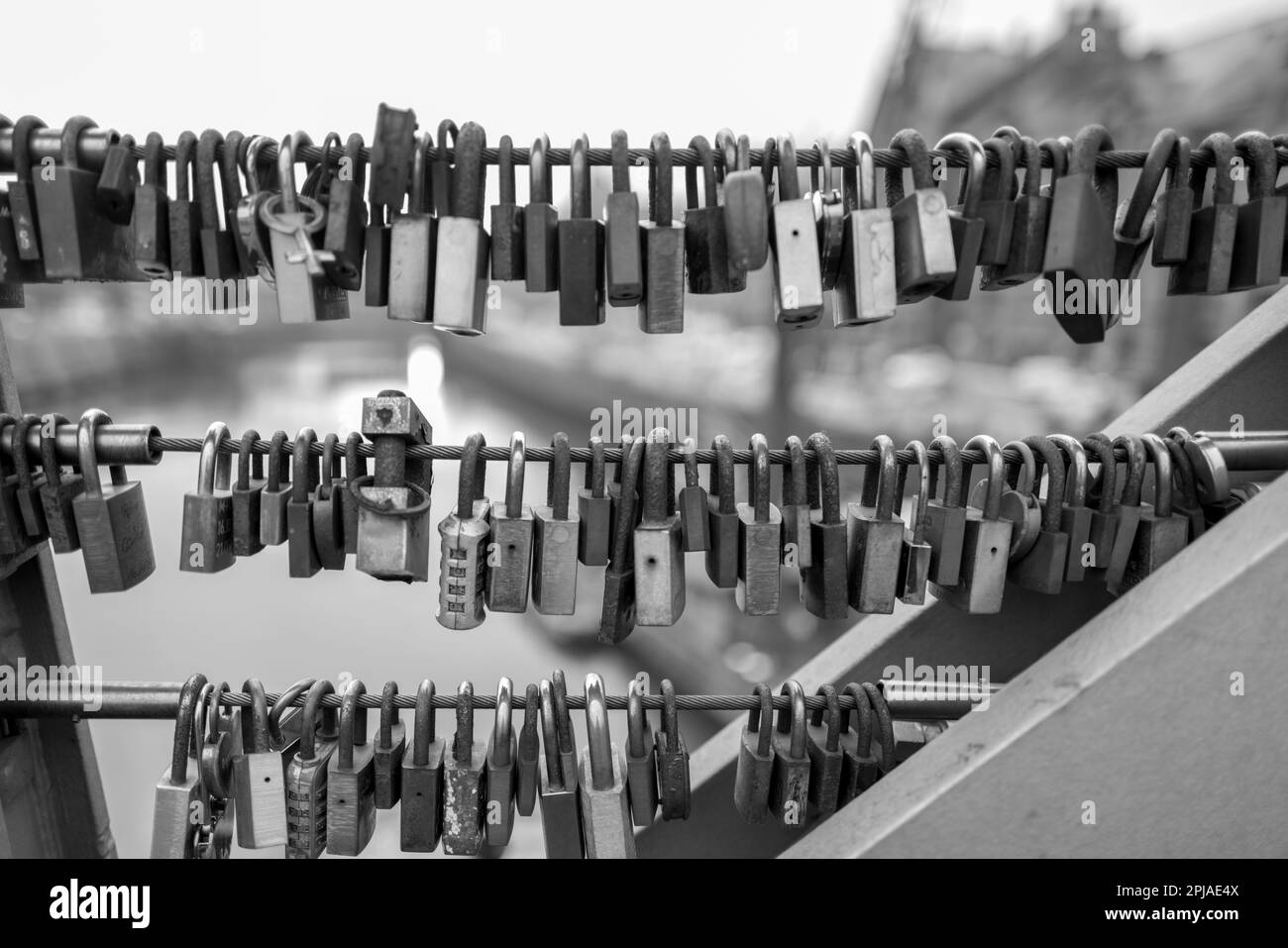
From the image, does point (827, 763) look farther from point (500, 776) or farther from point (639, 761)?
point (500, 776)

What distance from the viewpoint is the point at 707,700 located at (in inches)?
29.3

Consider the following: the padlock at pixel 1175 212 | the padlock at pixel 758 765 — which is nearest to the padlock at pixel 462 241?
the padlock at pixel 758 765

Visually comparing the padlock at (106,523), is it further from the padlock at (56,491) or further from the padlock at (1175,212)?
the padlock at (1175,212)

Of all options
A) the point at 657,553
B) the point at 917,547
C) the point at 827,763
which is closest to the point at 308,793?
the point at 657,553

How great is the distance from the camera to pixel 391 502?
2.17ft

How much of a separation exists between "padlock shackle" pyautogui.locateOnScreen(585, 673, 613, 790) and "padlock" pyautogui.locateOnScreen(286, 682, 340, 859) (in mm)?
246

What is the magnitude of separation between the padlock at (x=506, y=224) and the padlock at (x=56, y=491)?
415 mm

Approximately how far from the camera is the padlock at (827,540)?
2.29 feet

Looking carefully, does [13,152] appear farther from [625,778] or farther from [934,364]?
[934,364]

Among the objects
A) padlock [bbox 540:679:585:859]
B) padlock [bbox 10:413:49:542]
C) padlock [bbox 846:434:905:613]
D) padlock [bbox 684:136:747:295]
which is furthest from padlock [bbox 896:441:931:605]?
padlock [bbox 10:413:49:542]

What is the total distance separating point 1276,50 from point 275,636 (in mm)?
3427

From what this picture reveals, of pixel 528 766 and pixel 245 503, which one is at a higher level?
pixel 245 503

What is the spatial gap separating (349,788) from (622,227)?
1.80 feet

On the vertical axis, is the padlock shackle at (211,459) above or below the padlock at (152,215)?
below
